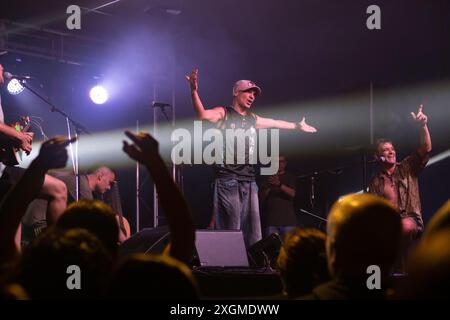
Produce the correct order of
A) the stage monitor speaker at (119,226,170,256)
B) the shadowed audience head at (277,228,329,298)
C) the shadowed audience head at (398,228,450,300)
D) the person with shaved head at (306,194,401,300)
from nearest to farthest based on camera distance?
the shadowed audience head at (398,228,450,300)
the person with shaved head at (306,194,401,300)
the shadowed audience head at (277,228,329,298)
the stage monitor speaker at (119,226,170,256)

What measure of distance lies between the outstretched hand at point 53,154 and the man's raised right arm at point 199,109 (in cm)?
393

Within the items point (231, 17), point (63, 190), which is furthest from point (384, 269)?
point (231, 17)

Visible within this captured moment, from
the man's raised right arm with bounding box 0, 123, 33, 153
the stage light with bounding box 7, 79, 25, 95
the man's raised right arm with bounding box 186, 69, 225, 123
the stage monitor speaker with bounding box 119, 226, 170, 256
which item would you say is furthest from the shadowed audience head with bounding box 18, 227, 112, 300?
the stage light with bounding box 7, 79, 25, 95

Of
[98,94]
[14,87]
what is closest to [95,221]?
[14,87]

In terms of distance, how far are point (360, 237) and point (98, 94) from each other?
29.2ft

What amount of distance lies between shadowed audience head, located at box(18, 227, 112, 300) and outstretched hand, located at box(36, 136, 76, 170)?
74 centimetres

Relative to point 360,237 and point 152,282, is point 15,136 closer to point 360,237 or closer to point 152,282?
point 360,237

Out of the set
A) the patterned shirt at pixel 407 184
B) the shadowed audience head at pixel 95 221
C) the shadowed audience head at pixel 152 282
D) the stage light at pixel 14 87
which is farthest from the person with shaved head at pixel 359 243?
the stage light at pixel 14 87

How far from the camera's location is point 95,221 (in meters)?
2.20

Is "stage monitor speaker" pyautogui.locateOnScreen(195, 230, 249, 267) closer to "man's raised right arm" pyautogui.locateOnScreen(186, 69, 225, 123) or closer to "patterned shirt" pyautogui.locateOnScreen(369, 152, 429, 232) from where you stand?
"man's raised right arm" pyautogui.locateOnScreen(186, 69, 225, 123)

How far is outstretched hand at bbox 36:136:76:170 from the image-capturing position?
2.30m

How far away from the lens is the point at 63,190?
161 inches

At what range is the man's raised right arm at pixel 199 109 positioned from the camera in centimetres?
629

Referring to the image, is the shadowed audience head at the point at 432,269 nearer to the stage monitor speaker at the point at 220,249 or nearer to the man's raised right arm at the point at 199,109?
the stage monitor speaker at the point at 220,249
